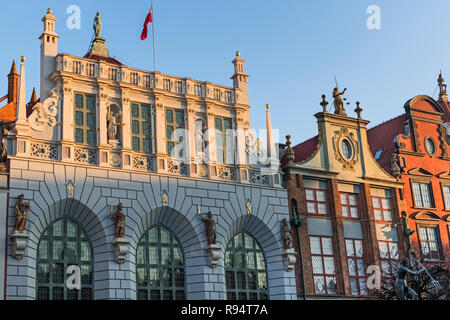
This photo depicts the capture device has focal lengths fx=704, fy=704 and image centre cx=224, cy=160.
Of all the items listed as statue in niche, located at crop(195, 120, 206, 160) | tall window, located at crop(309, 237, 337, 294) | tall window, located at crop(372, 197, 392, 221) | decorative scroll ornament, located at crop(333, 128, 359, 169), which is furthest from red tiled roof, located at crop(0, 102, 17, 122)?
tall window, located at crop(372, 197, 392, 221)

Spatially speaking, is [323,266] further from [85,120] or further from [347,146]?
[85,120]

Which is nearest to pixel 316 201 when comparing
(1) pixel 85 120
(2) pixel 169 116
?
(2) pixel 169 116

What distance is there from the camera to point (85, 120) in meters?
34.4

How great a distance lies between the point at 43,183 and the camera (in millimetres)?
31625

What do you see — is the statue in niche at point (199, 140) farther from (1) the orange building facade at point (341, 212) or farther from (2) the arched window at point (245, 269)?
(1) the orange building facade at point (341, 212)

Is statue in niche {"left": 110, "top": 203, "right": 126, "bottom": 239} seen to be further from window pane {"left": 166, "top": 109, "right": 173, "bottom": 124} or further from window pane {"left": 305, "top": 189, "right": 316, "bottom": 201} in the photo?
window pane {"left": 305, "top": 189, "right": 316, "bottom": 201}

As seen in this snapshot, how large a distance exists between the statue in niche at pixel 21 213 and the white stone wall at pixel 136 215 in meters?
0.36

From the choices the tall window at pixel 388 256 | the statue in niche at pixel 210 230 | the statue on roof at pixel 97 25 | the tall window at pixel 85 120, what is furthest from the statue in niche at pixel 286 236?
the statue on roof at pixel 97 25

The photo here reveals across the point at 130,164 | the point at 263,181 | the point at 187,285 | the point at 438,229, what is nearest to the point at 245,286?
the point at 187,285

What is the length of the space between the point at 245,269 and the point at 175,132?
8.02 metres

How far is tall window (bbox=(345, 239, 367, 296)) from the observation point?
39.2m

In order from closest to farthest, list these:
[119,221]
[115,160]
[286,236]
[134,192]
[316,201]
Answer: [119,221] < [134,192] < [115,160] < [286,236] < [316,201]
